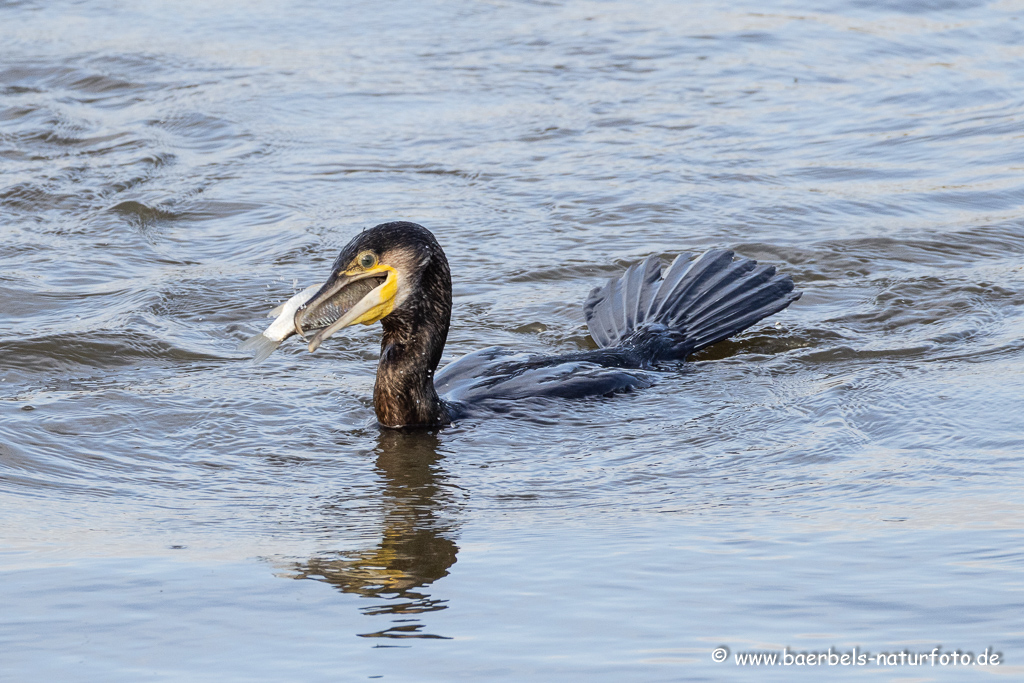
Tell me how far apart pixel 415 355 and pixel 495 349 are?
92 centimetres

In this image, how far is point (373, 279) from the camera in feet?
17.8

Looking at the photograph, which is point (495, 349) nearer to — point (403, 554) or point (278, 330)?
point (278, 330)

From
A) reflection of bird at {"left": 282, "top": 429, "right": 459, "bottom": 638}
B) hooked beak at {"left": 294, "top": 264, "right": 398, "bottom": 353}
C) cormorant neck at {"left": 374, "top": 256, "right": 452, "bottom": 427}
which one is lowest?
reflection of bird at {"left": 282, "top": 429, "right": 459, "bottom": 638}

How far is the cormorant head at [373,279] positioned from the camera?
5266 mm

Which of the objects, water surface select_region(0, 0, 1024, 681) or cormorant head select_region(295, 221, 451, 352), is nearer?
water surface select_region(0, 0, 1024, 681)

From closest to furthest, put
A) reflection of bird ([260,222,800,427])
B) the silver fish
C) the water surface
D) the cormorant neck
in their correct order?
the water surface → the silver fish → reflection of bird ([260,222,800,427]) → the cormorant neck

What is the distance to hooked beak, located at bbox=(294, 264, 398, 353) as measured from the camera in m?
5.23

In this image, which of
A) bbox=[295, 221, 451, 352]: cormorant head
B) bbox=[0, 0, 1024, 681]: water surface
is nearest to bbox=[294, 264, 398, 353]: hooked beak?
bbox=[295, 221, 451, 352]: cormorant head

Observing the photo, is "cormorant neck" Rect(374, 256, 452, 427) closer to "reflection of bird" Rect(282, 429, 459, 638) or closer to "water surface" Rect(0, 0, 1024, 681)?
"water surface" Rect(0, 0, 1024, 681)

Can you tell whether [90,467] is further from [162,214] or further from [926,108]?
[926,108]

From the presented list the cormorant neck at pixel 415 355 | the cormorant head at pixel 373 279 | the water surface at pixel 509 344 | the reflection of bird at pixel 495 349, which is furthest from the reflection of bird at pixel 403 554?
the cormorant head at pixel 373 279

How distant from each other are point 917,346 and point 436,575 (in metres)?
3.53

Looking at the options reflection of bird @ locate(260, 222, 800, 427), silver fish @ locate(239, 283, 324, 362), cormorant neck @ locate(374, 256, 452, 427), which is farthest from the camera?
cormorant neck @ locate(374, 256, 452, 427)

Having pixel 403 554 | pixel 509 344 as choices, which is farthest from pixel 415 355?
pixel 403 554
